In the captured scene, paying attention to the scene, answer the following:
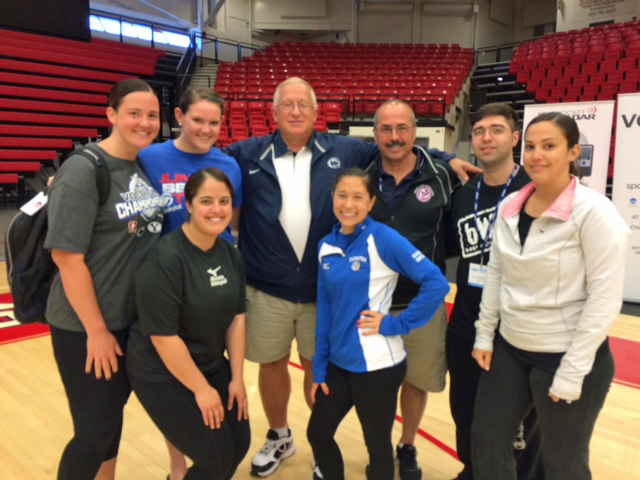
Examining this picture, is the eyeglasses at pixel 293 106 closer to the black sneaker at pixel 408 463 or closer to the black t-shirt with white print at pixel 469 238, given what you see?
the black t-shirt with white print at pixel 469 238

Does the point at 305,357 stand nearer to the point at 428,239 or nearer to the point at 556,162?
the point at 428,239

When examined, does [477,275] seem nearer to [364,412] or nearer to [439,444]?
[364,412]

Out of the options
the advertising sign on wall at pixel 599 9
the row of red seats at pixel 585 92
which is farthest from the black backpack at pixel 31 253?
the advertising sign on wall at pixel 599 9

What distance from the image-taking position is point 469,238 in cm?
200

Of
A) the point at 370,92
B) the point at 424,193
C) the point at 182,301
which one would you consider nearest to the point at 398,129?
the point at 424,193

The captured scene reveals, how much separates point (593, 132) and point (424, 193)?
145 inches

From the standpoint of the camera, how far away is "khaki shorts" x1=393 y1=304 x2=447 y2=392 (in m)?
2.23

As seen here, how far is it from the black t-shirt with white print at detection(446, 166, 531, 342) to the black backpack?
4.46 feet

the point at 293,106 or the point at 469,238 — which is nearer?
the point at 469,238

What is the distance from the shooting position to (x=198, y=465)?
170 cm

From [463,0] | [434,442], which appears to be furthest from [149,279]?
[463,0]

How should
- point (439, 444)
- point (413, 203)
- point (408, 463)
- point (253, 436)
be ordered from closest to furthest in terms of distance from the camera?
point (413, 203)
point (408, 463)
point (439, 444)
point (253, 436)

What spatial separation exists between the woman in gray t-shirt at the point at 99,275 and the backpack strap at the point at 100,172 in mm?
10

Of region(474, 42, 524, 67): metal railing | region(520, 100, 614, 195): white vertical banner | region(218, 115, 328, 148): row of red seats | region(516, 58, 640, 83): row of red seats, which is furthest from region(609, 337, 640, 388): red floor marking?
region(474, 42, 524, 67): metal railing
